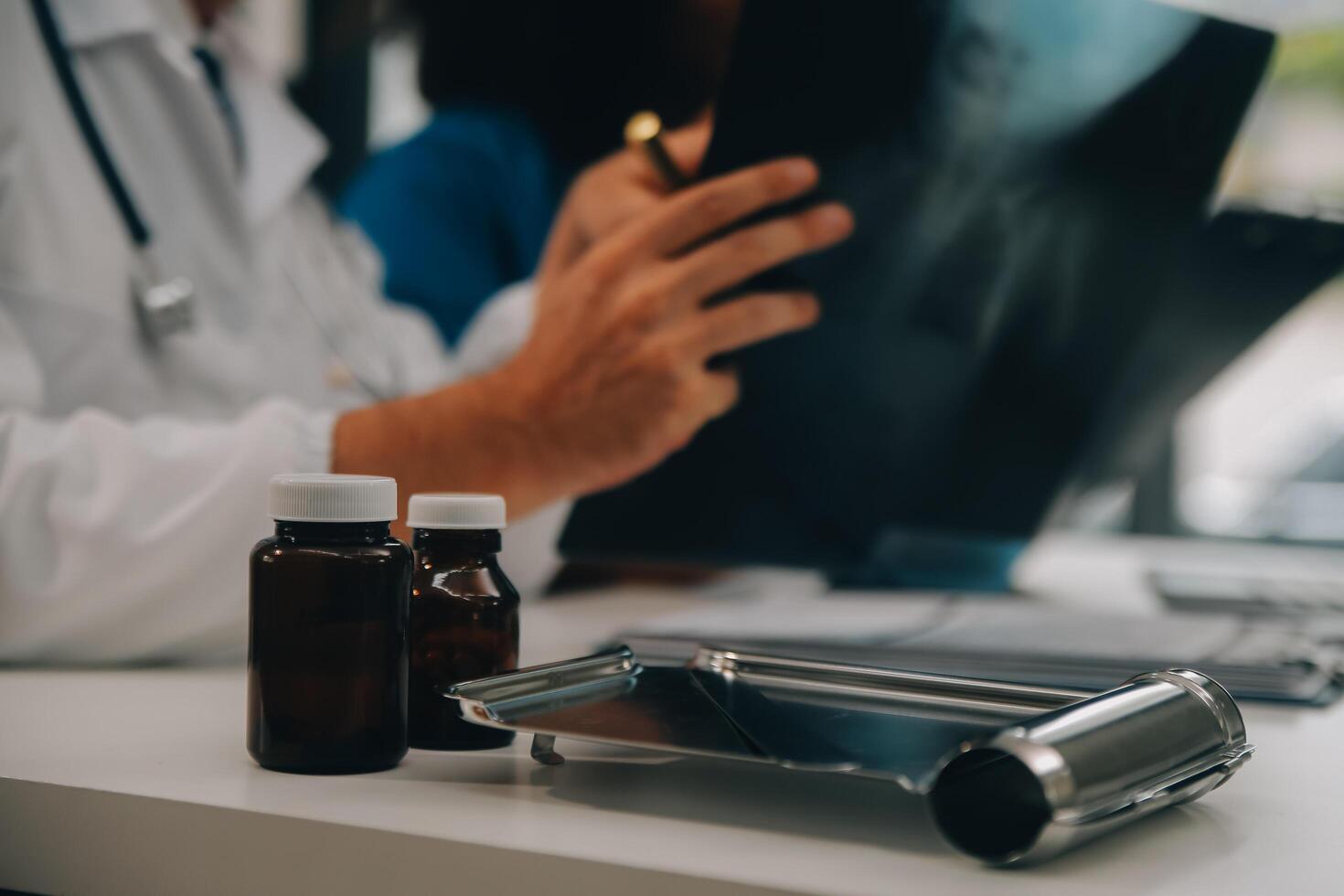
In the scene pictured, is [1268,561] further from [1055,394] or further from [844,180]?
[844,180]

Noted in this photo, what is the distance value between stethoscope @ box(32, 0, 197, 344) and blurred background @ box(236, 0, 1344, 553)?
0.82 metres

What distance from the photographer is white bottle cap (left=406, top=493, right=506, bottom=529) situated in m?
0.41

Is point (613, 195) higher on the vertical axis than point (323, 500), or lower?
higher

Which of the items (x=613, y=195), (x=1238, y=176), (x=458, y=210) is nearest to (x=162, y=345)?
(x=613, y=195)

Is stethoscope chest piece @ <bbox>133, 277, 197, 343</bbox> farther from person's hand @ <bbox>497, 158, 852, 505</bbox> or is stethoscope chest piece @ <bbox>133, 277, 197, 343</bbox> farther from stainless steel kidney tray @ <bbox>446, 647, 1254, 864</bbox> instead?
stainless steel kidney tray @ <bbox>446, 647, 1254, 864</bbox>

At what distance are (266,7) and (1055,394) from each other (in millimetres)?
1923

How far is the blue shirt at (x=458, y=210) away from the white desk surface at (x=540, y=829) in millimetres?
1081

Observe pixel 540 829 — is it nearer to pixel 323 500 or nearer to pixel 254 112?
pixel 323 500

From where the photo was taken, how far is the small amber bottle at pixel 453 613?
1.34 feet

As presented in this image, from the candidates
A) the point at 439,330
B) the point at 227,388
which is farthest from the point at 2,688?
the point at 439,330

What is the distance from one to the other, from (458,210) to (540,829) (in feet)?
4.10

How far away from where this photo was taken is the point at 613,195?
0.83 metres

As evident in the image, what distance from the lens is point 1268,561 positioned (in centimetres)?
136

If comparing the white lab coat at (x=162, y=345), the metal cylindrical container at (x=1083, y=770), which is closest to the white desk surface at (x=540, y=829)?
the metal cylindrical container at (x=1083, y=770)
